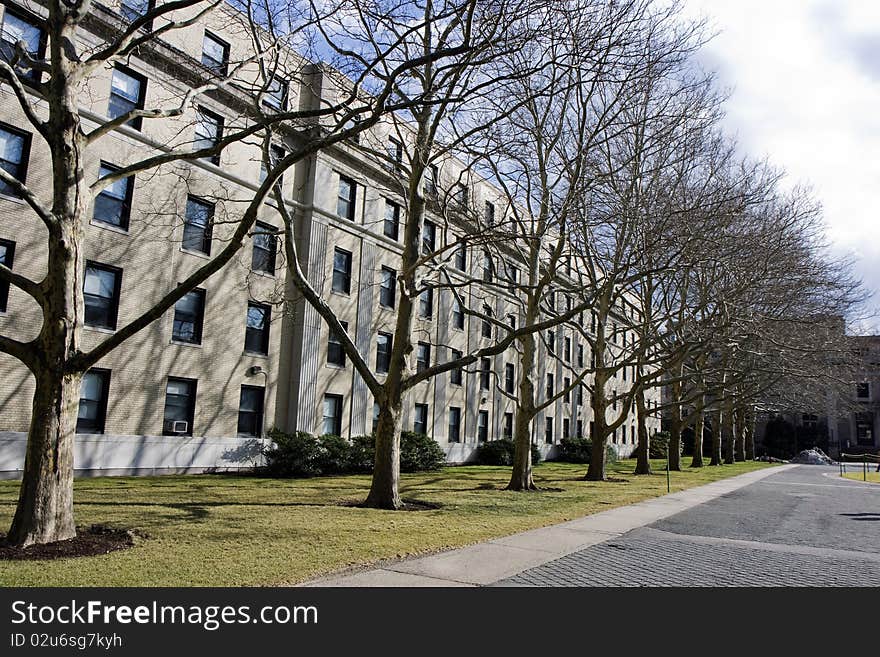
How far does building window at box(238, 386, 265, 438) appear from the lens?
2512cm

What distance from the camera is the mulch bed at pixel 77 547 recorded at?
801 centimetres

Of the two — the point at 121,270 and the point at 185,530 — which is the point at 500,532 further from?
the point at 121,270

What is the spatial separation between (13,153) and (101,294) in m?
4.36

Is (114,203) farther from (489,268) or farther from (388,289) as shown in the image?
(489,268)

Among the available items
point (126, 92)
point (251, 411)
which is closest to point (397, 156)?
point (126, 92)

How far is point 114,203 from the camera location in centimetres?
2109

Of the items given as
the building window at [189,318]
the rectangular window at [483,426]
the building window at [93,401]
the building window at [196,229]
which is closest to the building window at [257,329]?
the building window at [189,318]

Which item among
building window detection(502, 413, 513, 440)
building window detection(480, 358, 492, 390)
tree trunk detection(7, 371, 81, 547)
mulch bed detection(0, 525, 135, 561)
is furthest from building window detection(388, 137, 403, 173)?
building window detection(502, 413, 513, 440)

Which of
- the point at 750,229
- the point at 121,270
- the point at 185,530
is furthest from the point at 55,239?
the point at 750,229

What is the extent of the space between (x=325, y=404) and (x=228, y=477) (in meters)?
7.00

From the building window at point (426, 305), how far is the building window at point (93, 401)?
16.6 metres

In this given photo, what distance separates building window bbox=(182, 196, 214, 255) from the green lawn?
7.55 meters

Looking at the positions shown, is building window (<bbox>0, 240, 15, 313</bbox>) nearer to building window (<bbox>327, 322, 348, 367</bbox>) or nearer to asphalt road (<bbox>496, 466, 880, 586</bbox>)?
building window (<bbox>327, 322, 348, 367</bbox>)

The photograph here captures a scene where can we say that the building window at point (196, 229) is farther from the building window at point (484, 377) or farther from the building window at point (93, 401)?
the building window at point (484, 377)
